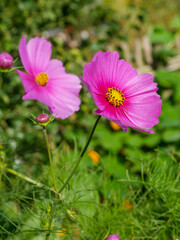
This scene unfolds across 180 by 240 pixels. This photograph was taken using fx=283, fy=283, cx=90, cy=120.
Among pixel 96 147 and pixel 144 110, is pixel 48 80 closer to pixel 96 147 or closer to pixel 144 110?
pixel 144 110

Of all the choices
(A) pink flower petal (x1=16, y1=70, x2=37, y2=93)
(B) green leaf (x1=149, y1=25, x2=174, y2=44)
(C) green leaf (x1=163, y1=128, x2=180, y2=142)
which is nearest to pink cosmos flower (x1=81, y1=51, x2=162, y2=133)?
(A) pink flower petal (x1=16, y1=70, x2=37, y2=93)

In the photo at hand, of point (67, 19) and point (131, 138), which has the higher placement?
point (67, 19)

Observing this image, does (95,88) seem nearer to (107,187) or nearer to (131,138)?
(107,187)

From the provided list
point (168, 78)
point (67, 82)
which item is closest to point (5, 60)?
point (67, 82)

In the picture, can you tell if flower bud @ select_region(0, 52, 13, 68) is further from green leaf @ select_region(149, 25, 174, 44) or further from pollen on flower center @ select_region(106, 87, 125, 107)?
green leaf @ select_region(149, 25, 174, 44)

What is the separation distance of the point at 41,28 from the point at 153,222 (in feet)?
3.70

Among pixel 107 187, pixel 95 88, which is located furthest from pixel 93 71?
pixel 107 187

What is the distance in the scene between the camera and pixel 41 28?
57.9 inches

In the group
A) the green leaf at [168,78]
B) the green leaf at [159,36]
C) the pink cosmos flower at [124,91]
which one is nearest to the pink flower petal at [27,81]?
the pink cosmos flower at [124,91]

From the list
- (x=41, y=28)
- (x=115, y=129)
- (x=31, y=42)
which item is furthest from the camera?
(x=115, y=129)

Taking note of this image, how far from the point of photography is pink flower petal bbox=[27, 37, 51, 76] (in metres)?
0.58

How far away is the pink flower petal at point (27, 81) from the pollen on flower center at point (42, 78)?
1 centimetres

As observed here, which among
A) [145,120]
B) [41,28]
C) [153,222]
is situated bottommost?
[153,222]

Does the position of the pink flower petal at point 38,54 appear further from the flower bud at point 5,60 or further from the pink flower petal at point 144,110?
the pink flower petal at point 144,110
